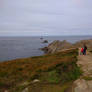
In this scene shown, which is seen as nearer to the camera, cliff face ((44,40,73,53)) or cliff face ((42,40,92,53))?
cliff face ((42,40,92,53))

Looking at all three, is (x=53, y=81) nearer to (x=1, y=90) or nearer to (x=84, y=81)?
(x=84, y=81)

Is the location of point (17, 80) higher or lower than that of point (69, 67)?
lower

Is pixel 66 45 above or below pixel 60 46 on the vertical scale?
above

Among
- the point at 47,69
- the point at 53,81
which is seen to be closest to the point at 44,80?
the point at 53,81

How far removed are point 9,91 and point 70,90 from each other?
301cm

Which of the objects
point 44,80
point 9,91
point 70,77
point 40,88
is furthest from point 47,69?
point 9,91

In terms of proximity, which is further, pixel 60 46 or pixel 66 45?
pixel 60 46

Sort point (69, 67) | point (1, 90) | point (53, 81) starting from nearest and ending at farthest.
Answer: point (1, 90) → point (53, 81) → point (69, 67)

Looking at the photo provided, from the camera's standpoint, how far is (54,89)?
460 centimetres

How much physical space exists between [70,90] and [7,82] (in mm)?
3651

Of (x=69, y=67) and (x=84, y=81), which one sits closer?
(x=84, y=81)

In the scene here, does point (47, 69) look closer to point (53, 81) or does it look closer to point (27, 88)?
point (53, 81)

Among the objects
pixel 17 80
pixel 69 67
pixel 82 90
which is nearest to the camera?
pixel 82 90

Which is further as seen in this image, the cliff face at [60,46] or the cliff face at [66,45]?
the cliff face at [60,46]
